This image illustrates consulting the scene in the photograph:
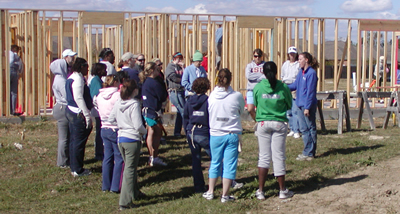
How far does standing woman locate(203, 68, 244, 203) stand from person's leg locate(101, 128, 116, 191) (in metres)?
1.43

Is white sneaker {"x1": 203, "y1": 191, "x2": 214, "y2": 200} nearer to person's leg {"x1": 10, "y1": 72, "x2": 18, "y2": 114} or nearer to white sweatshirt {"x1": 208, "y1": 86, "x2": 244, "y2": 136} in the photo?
white sweatshirt {"x1": 208, "y1": 86, "x2": 244, "y2": 136}

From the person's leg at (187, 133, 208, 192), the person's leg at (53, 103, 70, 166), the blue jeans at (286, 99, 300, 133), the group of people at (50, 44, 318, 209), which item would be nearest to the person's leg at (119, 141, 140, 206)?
the group of people at (50, 44, 318, 209)

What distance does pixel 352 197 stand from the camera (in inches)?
238

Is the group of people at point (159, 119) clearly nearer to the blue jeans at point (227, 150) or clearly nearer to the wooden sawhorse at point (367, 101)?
the blue jeans at point (227, 150)

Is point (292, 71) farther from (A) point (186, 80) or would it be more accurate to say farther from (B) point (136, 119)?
(B) point (136, 119)

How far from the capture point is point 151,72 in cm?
779

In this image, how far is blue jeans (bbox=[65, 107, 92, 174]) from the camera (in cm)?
731

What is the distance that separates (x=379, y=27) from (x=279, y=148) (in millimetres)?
9366

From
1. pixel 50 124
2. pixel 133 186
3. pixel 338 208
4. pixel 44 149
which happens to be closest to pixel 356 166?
pixel 338 208

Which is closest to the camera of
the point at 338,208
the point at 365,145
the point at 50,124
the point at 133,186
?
the point at 338,208

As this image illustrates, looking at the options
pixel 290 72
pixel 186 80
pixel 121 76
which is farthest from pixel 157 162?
pixel 290 72

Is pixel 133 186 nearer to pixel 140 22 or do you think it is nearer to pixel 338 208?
pixel 338 208

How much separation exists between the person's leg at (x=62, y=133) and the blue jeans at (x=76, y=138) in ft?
0.87

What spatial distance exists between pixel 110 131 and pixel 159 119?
1.73 metres
